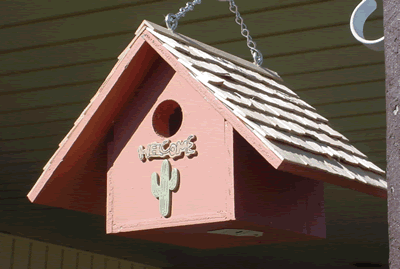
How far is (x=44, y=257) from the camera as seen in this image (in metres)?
7.77

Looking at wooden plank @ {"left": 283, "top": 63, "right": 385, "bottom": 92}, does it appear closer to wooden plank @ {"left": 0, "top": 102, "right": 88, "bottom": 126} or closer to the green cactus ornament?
wooden plank @ {"left": 0, "top": 102, "right": 88, "bottom": 126}

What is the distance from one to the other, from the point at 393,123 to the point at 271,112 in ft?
2.14

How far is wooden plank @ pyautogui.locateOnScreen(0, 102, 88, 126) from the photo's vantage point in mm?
4254

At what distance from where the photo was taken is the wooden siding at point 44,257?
23.9ft

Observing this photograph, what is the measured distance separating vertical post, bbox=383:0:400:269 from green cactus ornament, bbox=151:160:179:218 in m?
0.71

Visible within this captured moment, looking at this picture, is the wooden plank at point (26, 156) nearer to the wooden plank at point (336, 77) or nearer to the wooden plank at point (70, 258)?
the wooden plank at point (336, 77)

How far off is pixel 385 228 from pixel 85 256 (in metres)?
3.81

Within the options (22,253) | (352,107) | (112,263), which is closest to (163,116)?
(352,107)

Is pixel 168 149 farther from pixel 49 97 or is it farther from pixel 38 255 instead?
pixel 38 255

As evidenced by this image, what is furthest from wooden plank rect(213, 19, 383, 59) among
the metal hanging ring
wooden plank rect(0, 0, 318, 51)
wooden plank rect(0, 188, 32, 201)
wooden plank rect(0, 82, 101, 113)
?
wooden plank rect(0, 188, 32, 201)

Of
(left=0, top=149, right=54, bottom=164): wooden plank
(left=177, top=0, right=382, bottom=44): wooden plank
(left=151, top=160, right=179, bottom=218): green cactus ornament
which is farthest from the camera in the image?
(left=0, top=149, right=54, bottom=164): wooden plank

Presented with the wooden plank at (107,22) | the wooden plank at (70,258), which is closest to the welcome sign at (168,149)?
the wooden plank at (107,22)

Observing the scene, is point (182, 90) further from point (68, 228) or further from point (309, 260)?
point (309, 260)

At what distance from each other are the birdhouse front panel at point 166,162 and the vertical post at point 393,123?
1.76 feet
